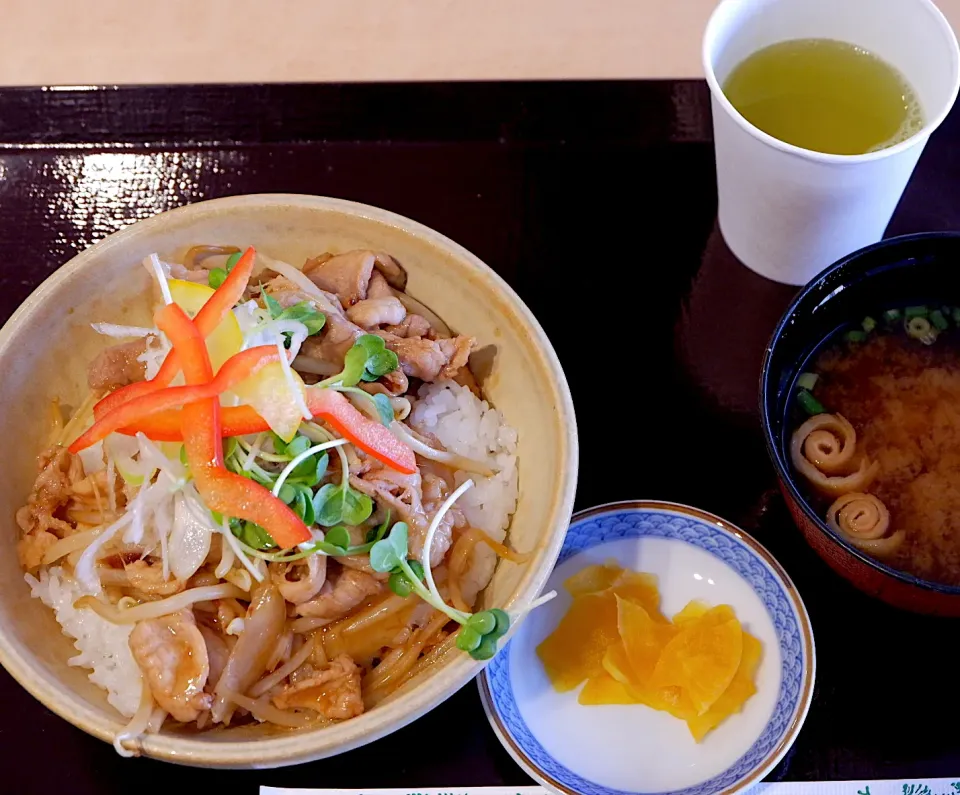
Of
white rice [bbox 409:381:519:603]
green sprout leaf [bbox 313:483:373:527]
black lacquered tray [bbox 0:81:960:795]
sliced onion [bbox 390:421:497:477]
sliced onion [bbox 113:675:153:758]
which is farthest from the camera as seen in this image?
black lacquered tray [bbox 0:81:960:795]

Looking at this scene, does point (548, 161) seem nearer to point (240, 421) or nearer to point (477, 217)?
point (477, 217)

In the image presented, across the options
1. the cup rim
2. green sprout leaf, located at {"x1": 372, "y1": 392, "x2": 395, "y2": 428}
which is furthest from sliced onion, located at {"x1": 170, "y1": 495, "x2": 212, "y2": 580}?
the cup rim

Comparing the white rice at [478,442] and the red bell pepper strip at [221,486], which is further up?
the red bell pepper strip at [221,486]

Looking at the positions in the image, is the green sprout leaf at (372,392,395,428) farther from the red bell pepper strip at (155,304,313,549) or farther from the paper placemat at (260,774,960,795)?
the paper placemat at (260,774,960,795)

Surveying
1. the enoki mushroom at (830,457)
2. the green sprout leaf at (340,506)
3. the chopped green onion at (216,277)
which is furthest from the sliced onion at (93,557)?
the enoki mushroom at (830,457)

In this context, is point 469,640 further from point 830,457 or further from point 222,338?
point 830,457

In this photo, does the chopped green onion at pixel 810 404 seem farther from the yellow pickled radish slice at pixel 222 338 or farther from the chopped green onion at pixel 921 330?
the yellow pickled radish slice at pixel 222 338
